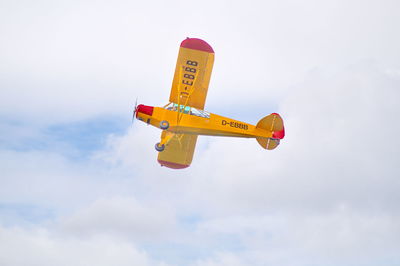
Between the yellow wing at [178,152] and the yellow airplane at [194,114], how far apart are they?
1.29 metres

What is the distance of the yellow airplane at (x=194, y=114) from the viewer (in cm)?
2478

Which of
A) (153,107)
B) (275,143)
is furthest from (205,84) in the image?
(275,143)

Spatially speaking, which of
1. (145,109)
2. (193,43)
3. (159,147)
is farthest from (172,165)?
(193,43)

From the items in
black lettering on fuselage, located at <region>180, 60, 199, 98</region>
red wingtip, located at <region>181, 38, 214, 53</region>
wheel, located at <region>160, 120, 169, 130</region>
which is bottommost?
wheel, located at <region>160, 120, 169, 130</region>

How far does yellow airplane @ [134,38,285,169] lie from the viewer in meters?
24.8

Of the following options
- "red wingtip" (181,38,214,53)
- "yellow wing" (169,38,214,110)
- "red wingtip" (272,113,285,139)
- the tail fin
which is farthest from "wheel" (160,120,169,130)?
"red wingtip" (272,113,285,139)

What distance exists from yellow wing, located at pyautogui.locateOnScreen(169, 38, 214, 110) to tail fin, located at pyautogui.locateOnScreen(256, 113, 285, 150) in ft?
10.3

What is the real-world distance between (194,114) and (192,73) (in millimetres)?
1922

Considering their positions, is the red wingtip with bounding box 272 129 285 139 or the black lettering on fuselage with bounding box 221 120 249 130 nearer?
the black lettering on fuselage with bounding box 221 120 249 130

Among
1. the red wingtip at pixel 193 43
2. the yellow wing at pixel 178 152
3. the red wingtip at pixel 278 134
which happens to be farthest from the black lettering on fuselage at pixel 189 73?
the red wingtip at pixel 278 134

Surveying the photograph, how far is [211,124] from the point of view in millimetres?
25359

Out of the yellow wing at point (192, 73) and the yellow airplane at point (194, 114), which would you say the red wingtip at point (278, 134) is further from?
the yellow wing at point (192, 73)

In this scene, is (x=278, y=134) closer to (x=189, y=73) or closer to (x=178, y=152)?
(x=189, y=73)

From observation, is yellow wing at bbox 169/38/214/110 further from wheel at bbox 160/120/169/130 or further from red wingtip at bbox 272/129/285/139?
red wingtip at bbox 272/129/285/139
